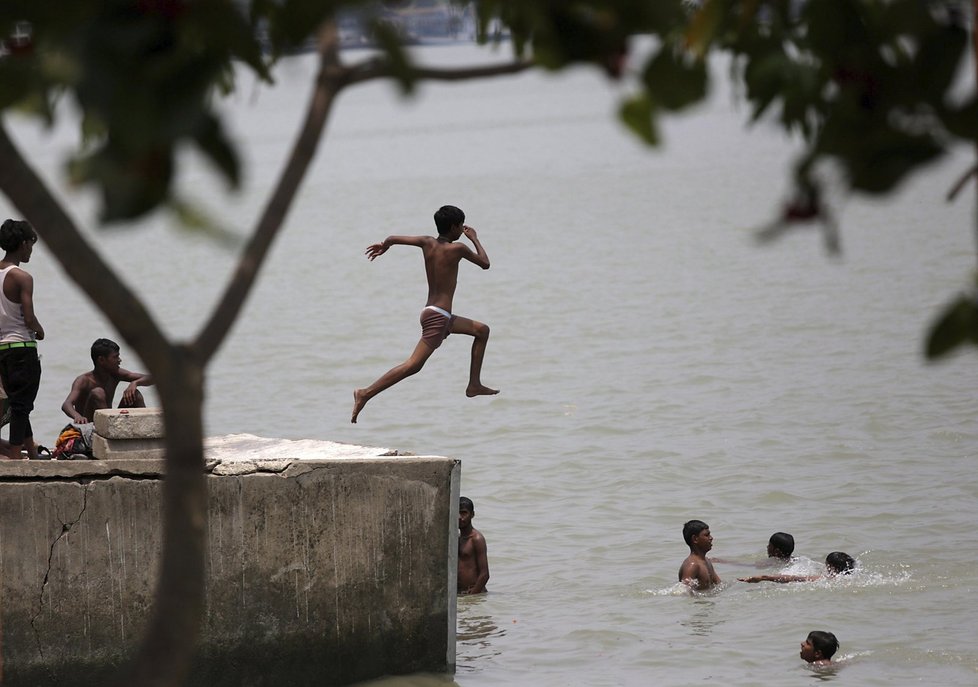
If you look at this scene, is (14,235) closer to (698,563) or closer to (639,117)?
(698,563)

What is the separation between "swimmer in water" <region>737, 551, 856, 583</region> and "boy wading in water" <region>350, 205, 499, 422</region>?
2.70 m

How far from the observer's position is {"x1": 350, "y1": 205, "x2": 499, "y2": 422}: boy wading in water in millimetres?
9148

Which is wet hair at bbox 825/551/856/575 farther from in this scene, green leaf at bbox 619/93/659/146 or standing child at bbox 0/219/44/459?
green leaf at bbox 619/93/659/146

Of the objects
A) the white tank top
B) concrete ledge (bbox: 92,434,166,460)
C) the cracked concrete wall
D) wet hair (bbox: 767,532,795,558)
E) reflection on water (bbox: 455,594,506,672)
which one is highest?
the white tank top

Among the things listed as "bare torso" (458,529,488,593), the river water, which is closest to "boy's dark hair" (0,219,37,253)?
the river water

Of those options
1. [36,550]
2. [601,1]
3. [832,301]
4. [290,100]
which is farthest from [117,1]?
[290,100]

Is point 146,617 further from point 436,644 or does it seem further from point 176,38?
point 176,38

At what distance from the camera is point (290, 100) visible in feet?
266

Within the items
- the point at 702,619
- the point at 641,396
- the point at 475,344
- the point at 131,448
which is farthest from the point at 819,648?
the point at 641,396

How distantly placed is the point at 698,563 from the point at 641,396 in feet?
26.3

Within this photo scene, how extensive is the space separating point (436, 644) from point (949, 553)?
5.71m

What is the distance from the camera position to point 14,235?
27.3 ft

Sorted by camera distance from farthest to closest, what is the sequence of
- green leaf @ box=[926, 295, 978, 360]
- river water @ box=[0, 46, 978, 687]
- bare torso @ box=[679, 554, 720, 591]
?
bare torso @ box=[679, 554, 720, 591] < river water @ box=[0, 46, 978, 687] < green leaf @ box=[926, 295, 978, 360]

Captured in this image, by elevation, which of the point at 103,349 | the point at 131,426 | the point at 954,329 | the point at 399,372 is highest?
the point at 954,329
